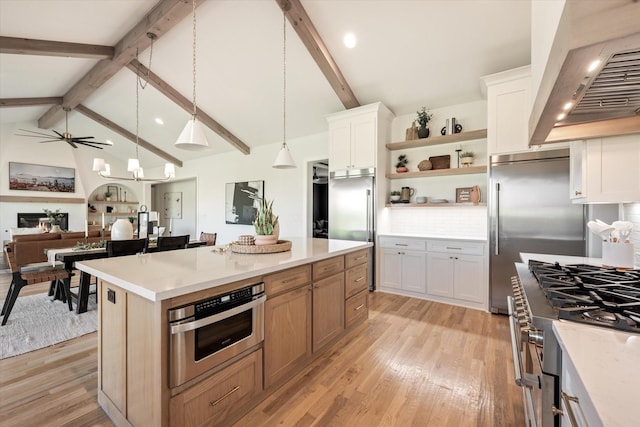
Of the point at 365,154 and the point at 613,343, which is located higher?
the point at 365,154

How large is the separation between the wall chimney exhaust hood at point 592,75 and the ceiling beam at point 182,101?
17.4ft

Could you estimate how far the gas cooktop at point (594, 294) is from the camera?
3.00ft

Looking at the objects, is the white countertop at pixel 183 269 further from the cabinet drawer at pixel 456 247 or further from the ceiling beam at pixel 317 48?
the ceiling beam at pixel 317 48

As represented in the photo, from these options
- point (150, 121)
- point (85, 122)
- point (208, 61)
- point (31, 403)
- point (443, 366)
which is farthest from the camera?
point (85, 122)

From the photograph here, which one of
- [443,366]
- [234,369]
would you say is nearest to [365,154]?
[443,366]

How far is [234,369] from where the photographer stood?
4.96 ft

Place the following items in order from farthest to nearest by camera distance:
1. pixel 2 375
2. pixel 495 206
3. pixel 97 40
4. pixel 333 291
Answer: pixel 97 40
pixel 495 206
pixel 333 291
pixel 2 375

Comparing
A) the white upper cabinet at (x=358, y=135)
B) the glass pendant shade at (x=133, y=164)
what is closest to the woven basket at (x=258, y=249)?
the white upper cabinet at (x=358, y=135)

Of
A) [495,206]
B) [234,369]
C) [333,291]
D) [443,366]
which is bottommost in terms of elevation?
[443,366]

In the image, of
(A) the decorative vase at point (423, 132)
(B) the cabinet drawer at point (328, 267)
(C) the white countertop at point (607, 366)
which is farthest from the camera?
(A) the decorative vase at point (423, 132)

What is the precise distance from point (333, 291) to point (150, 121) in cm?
615

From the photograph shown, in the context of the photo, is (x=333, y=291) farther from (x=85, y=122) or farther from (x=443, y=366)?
(x=85, y=122)

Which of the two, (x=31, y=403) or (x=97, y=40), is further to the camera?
(x=97, y=40)

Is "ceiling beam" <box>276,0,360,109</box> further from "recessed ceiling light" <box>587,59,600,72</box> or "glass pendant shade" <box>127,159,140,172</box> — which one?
"glass pendant shade" <box>127,159,140,172</box>
